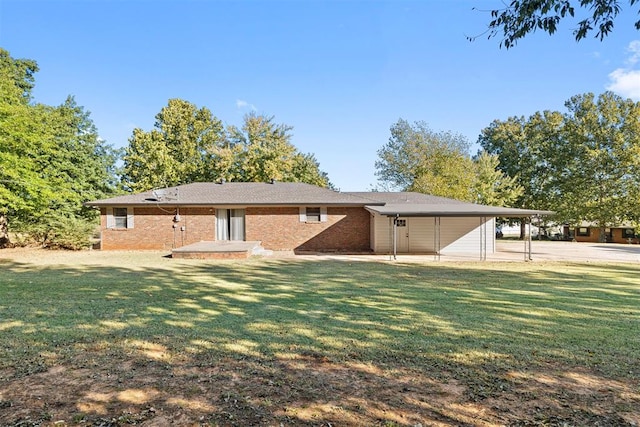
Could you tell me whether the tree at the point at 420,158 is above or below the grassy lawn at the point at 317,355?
above

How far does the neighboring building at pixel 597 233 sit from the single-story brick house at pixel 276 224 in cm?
2007

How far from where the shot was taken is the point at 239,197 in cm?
1864

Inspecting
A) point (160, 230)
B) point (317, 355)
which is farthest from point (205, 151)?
point (317, 355)

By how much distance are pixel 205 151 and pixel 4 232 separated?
16.7m

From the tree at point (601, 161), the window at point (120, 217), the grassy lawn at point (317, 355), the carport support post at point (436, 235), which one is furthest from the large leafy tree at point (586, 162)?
the window at point (120, 217)

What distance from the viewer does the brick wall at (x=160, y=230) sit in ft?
59.3

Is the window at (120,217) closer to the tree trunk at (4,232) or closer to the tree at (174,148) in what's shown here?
the tree trunk at (4,232)

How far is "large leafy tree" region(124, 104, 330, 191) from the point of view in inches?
1164

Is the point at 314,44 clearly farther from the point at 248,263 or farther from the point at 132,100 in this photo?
the point at 132,100

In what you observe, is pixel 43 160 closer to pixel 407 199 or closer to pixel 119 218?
pixel 119 218

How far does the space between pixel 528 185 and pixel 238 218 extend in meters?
30.3

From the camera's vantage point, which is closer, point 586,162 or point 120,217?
point 120,217

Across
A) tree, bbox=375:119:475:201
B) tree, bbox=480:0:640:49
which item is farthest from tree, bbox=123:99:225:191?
Result: tree, bbox=480:0:640:49

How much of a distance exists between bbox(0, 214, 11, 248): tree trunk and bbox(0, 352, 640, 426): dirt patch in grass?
21267 millimetres
